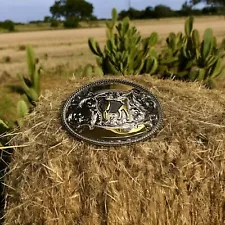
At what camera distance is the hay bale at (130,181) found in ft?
11.0

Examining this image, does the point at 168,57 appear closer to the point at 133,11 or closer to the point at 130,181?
the point at 130,181

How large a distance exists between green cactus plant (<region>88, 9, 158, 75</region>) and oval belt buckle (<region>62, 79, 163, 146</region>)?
13.1ft

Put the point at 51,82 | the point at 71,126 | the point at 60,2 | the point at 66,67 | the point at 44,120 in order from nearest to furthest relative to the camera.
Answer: the point at 71,126 < the point at 44,120 < the point at 51,82 < the point at 66,67 < the point at 60,2

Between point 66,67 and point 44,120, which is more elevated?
point 44,120

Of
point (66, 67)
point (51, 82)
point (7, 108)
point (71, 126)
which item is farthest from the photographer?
point (66, 67)

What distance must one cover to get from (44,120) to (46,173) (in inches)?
22.9

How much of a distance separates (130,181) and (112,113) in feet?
1.79

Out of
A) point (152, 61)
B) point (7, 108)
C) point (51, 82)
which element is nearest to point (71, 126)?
point (152, 61)

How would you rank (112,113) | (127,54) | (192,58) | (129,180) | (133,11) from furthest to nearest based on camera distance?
(133,11) → (192,58) → (127,54) → (112,113) → (129,180)

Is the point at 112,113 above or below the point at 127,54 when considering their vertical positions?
above

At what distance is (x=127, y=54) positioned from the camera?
8211 millimetres

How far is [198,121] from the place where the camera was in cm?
364

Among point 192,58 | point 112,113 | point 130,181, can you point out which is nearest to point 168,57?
point 192,58

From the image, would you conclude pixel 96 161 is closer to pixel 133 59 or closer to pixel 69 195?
pixel 69 195
